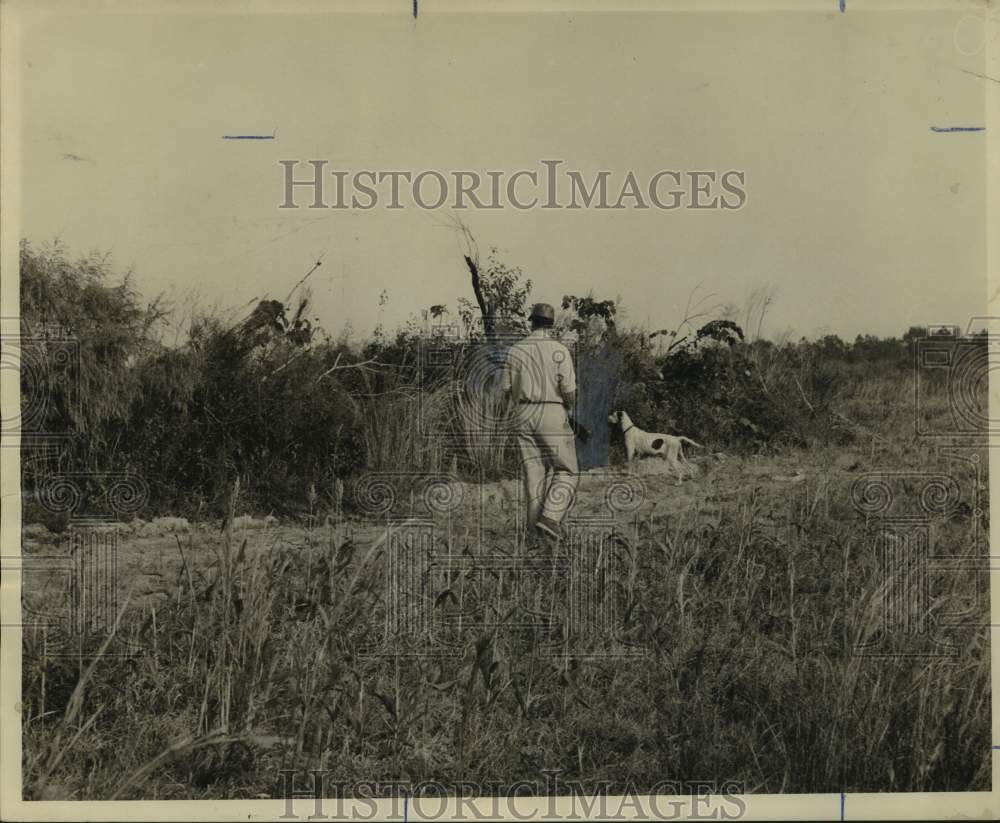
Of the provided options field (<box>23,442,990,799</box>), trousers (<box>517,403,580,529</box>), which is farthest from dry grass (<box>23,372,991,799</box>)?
trousers (<box>517,403,580,529</box>)

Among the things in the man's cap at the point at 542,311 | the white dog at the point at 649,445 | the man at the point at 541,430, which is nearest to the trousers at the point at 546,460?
the man at the point at 541,430

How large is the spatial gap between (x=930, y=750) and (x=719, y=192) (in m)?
2.56

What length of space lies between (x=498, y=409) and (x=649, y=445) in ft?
2.26

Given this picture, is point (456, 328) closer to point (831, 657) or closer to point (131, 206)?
point (131, 206)

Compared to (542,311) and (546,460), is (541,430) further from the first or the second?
(542,311)

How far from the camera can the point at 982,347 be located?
4.30 metres

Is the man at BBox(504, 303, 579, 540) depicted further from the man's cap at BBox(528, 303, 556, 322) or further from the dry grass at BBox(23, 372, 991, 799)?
the dry grass at BBox(23, 372, 991, 799)

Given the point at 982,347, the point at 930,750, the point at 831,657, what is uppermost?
the point at 982,347

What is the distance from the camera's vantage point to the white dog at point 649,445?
4281 millimetres

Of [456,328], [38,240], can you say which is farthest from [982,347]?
[38,240]

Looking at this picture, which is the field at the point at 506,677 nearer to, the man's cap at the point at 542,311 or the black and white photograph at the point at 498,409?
the black and white photograph at the point at 498,409

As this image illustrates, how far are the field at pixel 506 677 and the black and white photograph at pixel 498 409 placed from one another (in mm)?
17

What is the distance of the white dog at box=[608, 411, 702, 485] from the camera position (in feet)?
14.0

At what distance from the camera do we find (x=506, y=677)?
4090mm
